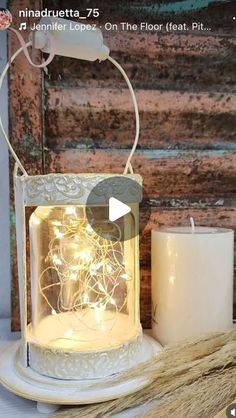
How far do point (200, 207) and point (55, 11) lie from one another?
35 centimetres

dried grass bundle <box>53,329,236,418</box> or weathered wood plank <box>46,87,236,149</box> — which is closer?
dried grass bundle <box>53,329,236,418</box>

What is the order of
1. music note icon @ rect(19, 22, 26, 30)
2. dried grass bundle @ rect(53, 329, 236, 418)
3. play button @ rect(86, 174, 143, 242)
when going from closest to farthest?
dried grass bundle @ rect(53, 329, 236, 418)
play button @ rect(86, 174, 143, 242)
music note icon @ rect(19, 22, 26, 30)

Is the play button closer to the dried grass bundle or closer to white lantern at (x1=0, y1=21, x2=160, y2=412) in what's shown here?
white lantern at (x1=0, y1=21, x2=160, y2=412)

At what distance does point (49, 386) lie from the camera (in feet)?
1.50

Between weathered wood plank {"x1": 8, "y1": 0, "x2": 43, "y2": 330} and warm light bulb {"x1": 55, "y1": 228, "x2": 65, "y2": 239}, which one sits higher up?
weathered wood plank {"x1": 8, "y1": 0, "x2": 43, "y2": 330}

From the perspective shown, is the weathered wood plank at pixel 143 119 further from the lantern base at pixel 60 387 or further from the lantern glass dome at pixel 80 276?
the lantern base at pixel 60 387

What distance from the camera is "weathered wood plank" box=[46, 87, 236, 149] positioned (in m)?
0.61

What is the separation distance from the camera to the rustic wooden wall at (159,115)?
23.9 inches

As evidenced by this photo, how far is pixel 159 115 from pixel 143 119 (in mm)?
25

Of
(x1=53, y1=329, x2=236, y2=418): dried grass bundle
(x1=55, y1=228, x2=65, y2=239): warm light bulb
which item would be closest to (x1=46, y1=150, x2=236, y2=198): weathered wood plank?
(x1=55, y1=228, x2=65, y2=239): warm light bulb

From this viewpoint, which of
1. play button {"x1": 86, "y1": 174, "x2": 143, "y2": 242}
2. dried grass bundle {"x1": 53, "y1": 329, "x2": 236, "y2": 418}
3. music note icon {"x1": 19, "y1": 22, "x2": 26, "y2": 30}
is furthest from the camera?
music note icon {"x1": 19, "y1": 22, "x2": 26, "y2": 30}

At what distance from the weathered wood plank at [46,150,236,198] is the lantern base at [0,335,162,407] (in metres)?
0.28

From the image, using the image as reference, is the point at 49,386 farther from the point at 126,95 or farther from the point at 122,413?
the point at 126,95

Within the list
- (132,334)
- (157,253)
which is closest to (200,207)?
(157,253)
